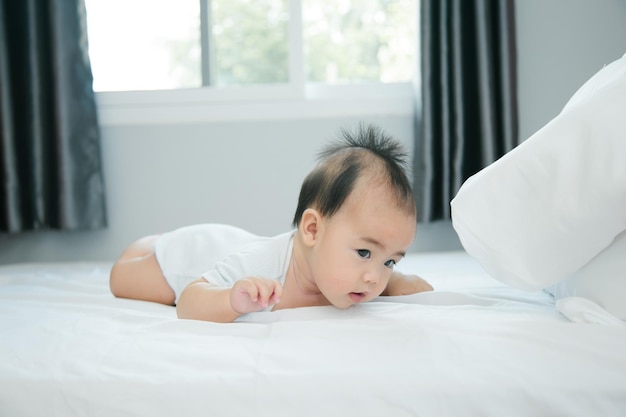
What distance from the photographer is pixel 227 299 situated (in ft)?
3.59

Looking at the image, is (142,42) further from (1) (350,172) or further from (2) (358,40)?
(1) (350,172)

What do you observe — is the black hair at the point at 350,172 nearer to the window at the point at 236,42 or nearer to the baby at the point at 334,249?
the baby at the point at 334,249

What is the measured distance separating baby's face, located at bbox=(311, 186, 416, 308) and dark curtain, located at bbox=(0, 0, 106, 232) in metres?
1.68

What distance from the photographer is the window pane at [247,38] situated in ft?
9.55

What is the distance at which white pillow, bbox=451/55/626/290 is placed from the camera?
0.95 meters

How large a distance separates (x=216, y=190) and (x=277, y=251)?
4.56ft

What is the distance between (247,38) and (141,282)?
174cm

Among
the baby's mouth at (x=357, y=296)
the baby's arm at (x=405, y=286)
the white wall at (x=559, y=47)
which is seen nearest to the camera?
the baby's mouth at (x=357, y=296)

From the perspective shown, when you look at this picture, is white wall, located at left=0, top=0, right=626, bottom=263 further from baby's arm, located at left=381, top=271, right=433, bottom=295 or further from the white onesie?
baby's arm, located at left=381, top=271, right=433, bottom=295

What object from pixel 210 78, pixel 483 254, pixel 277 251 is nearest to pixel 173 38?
pixel 210 78

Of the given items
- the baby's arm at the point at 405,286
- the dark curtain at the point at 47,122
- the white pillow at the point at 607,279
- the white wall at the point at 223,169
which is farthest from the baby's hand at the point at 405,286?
the dark curtain at the point at 47,122

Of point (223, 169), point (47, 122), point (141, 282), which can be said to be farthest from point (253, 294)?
point (47, 122)

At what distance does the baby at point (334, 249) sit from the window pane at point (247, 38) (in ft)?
5.82

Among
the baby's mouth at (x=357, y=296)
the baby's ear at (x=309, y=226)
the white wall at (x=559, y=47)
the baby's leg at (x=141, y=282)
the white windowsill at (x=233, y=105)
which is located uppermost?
the white wall at (x=559, y=47)
